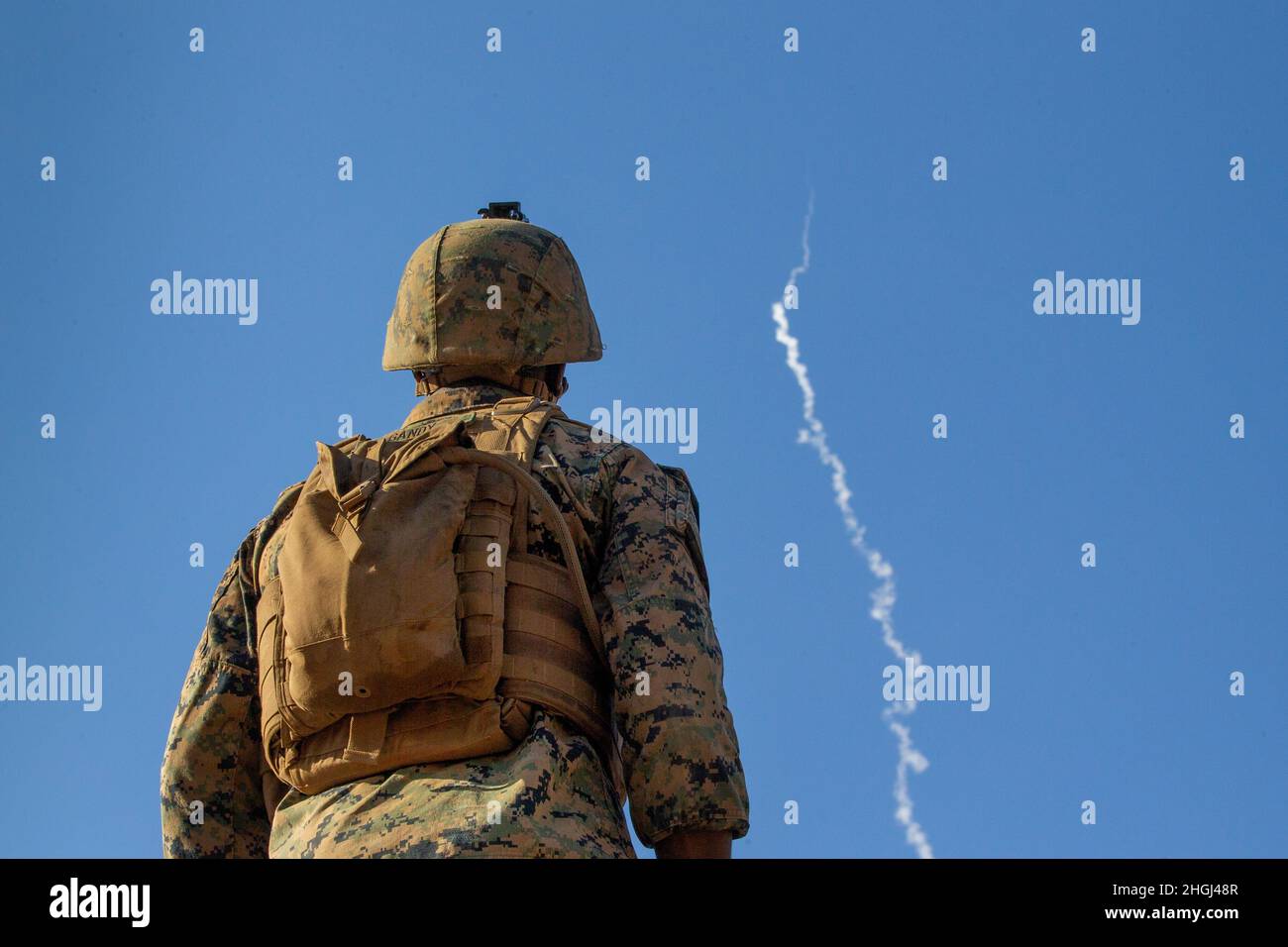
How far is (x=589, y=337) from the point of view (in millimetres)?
15180

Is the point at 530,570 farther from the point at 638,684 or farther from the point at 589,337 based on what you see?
the point at 589,337

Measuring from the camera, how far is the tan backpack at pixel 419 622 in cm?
1266

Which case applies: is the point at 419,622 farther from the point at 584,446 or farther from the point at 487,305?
the point at 487,305

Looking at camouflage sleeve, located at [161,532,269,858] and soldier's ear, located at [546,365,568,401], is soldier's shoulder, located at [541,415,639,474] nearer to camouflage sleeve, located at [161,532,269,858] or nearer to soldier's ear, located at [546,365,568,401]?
soldier's ear, located at [546,365,568,401]

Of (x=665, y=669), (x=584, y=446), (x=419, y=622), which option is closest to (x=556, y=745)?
(x=665, y=669)

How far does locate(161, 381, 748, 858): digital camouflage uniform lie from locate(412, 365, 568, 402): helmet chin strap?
0.09 meters

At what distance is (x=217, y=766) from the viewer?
554 inches

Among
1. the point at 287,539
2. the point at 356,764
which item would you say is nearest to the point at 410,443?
the point at 287,539

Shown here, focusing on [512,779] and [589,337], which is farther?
[589,337]

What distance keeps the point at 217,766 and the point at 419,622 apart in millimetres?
2118

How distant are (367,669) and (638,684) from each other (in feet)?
4.59

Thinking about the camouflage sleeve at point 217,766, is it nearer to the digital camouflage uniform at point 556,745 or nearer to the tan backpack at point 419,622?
the digital camouflage uniform at point 556,745
